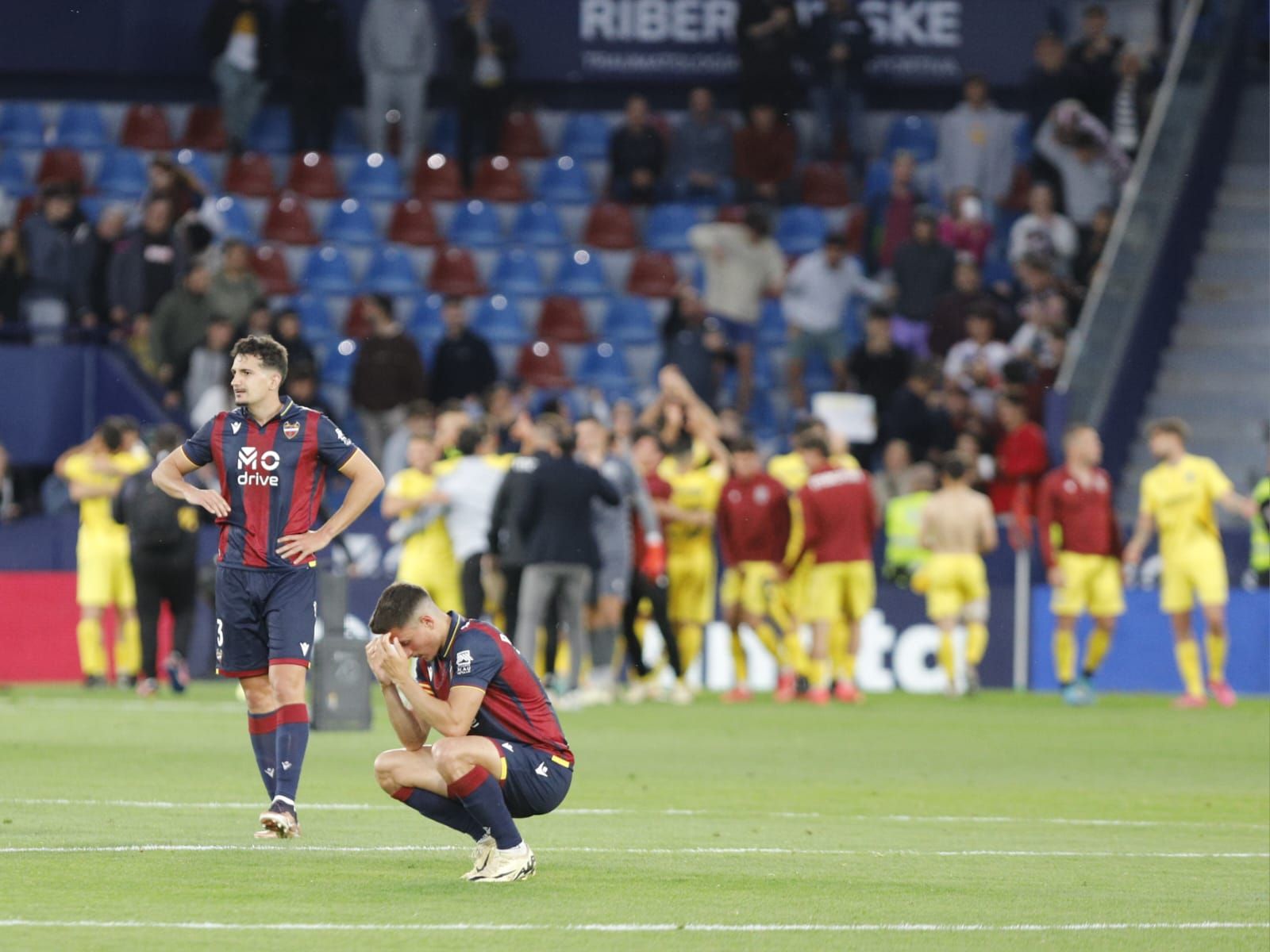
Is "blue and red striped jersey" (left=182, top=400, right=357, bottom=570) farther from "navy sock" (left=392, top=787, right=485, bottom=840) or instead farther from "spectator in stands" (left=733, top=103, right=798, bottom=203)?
"spectator in stands" (left=733, top=103, right=798, bottom=203)

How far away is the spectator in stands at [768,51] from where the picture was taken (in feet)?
89.8

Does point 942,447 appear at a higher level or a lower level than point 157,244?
lower

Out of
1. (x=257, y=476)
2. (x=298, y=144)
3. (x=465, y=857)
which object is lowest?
(x=465, y=857)

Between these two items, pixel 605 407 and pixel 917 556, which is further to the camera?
pixel 605 407

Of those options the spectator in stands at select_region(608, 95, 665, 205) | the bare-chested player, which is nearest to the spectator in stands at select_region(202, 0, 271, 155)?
the spectator in stands at select_region(608, 95, 665, 205)

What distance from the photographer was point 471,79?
2750 cm

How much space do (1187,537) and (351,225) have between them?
11242 millimetres

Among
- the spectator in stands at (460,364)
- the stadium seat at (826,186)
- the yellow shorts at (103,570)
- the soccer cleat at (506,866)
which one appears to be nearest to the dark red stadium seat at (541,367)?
the spectator in stands at (460,364)

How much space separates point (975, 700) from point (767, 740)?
513cm

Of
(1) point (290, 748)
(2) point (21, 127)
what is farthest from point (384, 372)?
(1) point (290, 748)

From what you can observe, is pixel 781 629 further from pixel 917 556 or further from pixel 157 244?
pixel 157 244

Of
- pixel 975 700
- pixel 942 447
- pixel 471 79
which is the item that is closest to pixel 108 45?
pixel 471 79

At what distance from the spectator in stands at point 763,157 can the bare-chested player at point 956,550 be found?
726 cm

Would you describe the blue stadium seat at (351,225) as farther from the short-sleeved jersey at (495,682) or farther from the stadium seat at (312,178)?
the short-sleeved jersey at (495,682)
